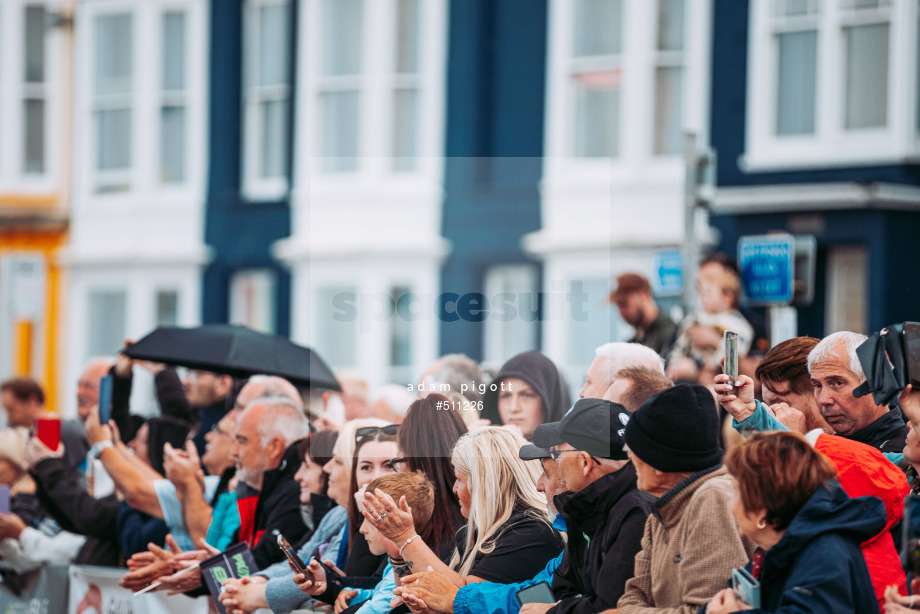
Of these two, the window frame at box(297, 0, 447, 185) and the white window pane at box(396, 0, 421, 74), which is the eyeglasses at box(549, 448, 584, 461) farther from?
the white window pane at box(396, 0, 421, 74)

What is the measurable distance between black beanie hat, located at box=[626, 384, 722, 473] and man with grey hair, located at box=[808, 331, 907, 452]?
0.95 m

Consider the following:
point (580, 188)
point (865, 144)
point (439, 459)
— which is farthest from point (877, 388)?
point (580, 188)

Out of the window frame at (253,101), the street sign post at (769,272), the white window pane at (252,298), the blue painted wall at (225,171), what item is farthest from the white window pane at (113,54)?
the street sign post at (769,272)

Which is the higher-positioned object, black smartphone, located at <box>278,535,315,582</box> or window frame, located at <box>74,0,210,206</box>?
window frame, located at <box>74,0,210,206</box>

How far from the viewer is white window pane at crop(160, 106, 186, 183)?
67.2ft

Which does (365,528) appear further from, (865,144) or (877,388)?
(865,144)

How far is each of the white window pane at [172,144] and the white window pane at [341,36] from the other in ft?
8.58

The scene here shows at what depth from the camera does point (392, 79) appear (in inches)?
741

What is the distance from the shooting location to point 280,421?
7.05 metres

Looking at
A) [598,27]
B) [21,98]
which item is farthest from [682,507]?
[21,98]

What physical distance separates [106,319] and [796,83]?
1123 centimetres

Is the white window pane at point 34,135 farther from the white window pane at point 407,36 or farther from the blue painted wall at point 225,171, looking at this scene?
the white window pane at point 407,36

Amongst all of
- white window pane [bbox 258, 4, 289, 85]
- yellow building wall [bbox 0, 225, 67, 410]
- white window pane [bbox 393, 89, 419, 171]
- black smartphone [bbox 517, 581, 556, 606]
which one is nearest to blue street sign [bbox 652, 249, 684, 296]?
white window pane [bbox 393, 89, 419, 171]

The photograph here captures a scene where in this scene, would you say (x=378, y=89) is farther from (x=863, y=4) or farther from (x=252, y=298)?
(x=863, y=4)
